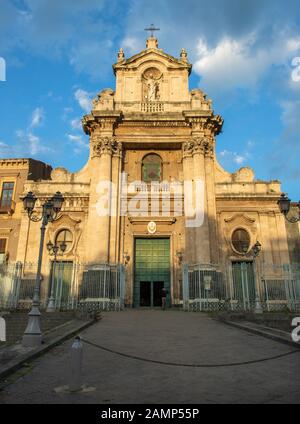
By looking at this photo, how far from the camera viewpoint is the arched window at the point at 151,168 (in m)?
24.6

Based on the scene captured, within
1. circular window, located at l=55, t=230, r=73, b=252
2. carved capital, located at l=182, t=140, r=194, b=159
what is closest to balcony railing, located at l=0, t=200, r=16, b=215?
circular window, located at l=55, t=230, r=73, b=252

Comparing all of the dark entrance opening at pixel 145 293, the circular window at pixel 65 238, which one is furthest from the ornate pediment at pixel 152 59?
the dark entrance opening at pixel 145 293

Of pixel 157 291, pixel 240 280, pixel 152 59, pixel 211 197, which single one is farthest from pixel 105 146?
pixel 240 280

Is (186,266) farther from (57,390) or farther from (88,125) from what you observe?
(57,390)

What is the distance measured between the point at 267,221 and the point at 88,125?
14.3 m

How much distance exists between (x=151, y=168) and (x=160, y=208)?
3.55 meters

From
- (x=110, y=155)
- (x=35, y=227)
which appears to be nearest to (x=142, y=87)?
(x=110, y=155)

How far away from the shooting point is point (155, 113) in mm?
24094

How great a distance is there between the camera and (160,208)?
2289 cm

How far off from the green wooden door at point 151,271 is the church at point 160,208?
0.06 meters

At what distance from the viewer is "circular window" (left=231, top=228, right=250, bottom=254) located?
74.7ft

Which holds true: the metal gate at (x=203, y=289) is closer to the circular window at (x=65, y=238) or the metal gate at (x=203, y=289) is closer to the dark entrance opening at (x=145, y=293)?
the dark entrance opening at (x=145, y=293)

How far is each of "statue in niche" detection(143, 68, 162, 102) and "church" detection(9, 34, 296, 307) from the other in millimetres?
305

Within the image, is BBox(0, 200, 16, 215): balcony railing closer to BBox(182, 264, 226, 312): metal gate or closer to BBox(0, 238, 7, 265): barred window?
BBox(0, 238, 7, 265): barred window
